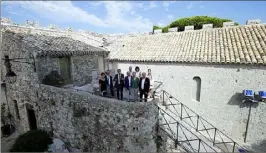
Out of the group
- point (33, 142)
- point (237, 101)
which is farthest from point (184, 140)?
point (33, 142)

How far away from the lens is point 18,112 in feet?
43.5

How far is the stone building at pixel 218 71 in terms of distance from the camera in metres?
10.0

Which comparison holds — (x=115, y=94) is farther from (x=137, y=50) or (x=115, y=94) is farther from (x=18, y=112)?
(x=18, y=112)

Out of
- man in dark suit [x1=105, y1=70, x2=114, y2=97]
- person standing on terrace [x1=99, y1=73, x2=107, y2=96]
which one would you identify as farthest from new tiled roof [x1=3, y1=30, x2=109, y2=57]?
man in dark suit [x1=105, y1=70, x2=114, y2=97]

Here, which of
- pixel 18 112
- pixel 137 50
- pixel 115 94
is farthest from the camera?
pixel 137 50

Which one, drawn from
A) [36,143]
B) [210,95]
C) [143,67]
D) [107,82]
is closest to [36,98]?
[36,143]

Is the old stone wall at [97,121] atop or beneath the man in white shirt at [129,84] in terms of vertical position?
beneath

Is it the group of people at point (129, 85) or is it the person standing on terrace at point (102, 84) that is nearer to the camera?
the group of people at point (129, 85)

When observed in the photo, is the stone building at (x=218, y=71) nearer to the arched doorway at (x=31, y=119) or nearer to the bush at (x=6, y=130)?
the arched doorway at (x=31, y=119)

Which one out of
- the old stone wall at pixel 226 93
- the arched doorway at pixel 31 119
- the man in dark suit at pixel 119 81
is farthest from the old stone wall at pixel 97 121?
the old stone wall at pixel 226 93

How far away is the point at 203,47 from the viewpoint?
40.7 ft

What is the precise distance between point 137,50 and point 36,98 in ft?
28.5

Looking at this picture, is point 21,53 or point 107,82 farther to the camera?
point 21,53

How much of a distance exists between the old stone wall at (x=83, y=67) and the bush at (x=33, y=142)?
173 inches
